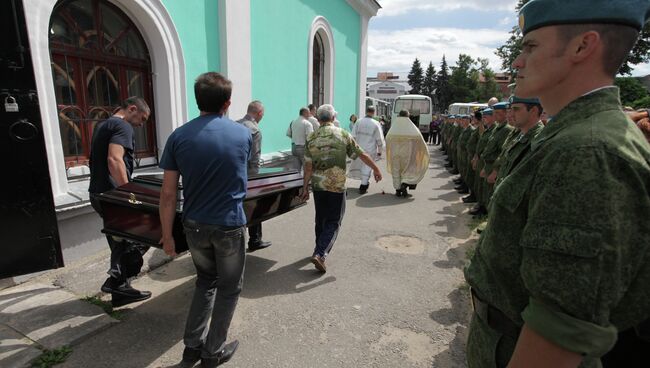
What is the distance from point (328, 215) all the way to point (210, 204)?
1961 mm

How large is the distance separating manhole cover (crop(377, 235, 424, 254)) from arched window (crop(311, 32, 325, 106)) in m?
7.33

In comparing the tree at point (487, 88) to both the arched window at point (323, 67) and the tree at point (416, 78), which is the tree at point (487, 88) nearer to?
the tree at point (416, 78)

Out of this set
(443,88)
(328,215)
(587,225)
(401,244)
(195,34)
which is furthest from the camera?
(443,88)

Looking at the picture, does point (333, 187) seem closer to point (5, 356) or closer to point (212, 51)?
point (5, 356)

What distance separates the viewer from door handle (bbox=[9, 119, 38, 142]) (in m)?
2.59

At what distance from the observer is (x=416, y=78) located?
2714 inches

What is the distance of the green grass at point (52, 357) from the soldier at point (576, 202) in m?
2.91

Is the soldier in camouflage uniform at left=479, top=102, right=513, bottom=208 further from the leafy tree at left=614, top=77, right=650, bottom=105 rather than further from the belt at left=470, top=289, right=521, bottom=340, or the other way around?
the leafy tree at left=614, top=77, right=650, bottom=105

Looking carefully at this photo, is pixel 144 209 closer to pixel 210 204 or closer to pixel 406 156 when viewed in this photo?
pixel 210 204

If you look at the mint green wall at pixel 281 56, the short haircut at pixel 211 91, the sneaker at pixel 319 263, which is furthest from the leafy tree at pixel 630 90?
the short haircut at pixel 211 91

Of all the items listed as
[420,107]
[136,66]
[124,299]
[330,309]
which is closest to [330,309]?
[330,309]

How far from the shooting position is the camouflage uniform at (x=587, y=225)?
0.78 m

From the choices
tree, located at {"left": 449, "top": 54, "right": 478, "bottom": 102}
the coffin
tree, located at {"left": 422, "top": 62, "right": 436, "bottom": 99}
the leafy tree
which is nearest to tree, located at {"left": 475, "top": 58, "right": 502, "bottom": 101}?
tree, located at {"left": 449, "top": 54, "right": 478, "bottom": 102}

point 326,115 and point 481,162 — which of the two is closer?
point 326,115
